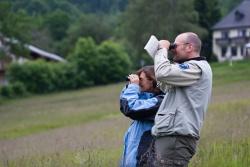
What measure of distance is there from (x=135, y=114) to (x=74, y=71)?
6851 centimetres

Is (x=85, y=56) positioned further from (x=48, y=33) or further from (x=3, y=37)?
(x=48, y=33)

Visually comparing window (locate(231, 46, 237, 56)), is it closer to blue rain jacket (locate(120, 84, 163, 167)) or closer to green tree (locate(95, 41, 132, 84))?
green tree (locate(95, 41, 132, 84))

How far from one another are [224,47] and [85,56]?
2712 cm

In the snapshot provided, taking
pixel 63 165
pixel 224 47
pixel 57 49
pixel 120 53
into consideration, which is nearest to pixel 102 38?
pixel 57 49

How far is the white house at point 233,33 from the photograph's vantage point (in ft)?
306

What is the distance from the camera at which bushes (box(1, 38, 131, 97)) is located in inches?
2835

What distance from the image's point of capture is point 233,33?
9550cm

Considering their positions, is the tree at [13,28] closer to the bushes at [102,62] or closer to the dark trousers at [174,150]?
the bushes at [102,62]

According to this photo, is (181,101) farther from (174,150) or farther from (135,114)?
(135,114)

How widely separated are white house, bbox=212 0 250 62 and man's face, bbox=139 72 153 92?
3403 inches

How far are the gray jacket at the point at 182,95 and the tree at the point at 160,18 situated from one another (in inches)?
2678

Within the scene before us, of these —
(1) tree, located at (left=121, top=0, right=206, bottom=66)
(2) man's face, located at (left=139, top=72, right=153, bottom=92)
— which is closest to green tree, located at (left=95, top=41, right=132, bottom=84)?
(1) tree, located at (left=121, top=0, right=206, bottom=66)

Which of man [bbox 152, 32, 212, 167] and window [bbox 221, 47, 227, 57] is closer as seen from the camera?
man [bbox 152, 32, 212, 167]

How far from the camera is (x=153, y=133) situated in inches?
245
